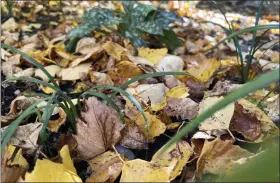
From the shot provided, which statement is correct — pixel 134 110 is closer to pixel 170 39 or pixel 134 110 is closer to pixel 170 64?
pixel 170 64

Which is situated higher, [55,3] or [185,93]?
[185,93]

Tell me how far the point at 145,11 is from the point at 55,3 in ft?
2.82

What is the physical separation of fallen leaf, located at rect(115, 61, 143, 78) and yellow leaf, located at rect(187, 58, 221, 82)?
6.8 inches

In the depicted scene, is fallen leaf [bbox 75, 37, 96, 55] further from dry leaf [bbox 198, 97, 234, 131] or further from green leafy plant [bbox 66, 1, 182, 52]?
dry leaf [bbox 198, 97, 234, 131]

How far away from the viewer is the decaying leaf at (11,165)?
66 cm

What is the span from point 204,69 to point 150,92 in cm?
28

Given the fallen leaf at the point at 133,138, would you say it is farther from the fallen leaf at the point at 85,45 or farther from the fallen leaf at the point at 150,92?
the fallen leaf at the point at 85,45

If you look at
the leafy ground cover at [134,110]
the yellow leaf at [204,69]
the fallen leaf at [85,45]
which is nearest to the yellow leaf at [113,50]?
the leafy ground cover at [134,110]

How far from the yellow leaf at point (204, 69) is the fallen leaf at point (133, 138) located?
1.20 feet

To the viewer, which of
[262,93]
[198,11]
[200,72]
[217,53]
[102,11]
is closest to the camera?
[262,93]

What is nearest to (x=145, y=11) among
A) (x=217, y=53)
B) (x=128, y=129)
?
(x=217, y=53)

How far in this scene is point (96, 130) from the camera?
2.63 ft

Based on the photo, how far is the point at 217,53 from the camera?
61.9 inches

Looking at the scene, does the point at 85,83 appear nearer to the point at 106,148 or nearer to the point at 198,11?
the point at 106,148
